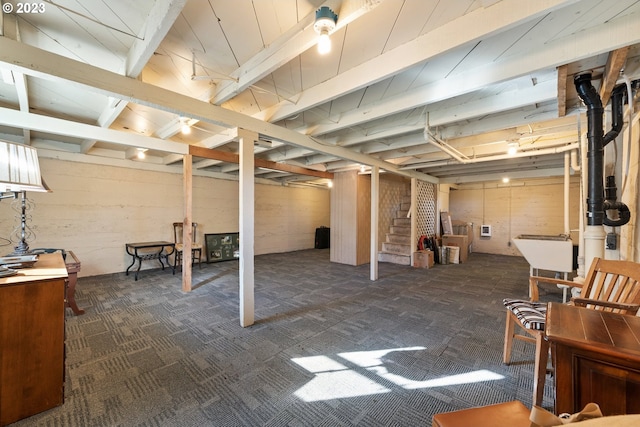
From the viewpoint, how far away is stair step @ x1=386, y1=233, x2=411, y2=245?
6.25 meters

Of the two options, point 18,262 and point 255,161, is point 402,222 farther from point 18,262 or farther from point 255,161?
point 18,262

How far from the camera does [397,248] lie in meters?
6.30

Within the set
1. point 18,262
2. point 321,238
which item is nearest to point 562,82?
point 18,262

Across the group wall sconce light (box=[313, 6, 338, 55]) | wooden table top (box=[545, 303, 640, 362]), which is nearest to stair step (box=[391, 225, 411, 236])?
wooden table top (box=[545, 303, 640, 362])

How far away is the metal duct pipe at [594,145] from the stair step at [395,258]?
421 centimetres

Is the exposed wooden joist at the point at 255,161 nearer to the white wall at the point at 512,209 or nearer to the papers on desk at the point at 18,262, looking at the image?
the papers on desk at the point at 18,262

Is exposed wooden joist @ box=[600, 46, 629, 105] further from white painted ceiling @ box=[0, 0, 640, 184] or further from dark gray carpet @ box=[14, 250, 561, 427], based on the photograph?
dark gray carpet @ box=[14, 250, 561, 427]

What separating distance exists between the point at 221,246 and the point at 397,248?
4.60 m

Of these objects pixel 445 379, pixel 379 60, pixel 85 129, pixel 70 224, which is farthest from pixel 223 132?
pixel 445 379

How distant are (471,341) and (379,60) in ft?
8.80

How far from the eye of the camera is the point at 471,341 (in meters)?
2.36

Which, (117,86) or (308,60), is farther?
(308,60)

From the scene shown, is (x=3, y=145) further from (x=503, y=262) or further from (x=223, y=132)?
(x=503, y=262)

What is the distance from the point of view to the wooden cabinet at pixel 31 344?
1.42 metres
